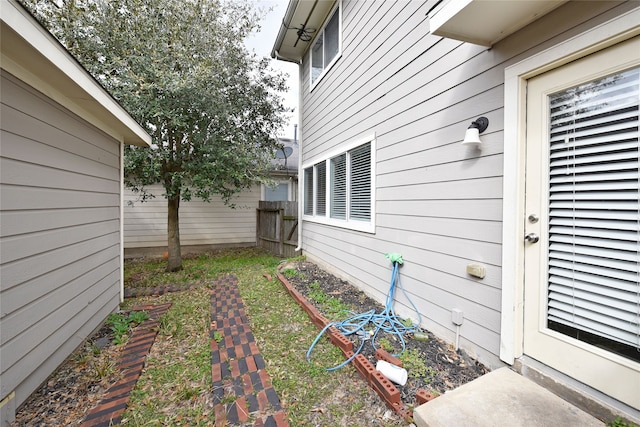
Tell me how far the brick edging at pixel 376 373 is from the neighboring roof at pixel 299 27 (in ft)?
18.0

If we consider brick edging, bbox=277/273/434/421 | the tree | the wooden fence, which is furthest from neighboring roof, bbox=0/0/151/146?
the wooden fence

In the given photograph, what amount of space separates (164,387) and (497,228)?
2.95 meters

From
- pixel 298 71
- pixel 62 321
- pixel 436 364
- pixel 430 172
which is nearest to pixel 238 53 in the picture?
pixel 298 71

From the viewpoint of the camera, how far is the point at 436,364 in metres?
2.16

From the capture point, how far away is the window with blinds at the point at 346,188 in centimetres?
389

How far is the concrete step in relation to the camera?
1.45 metres

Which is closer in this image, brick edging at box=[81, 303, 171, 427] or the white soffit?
the white soffit

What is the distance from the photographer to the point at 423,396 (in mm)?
1756

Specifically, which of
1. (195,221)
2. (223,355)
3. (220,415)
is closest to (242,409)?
(220,415)

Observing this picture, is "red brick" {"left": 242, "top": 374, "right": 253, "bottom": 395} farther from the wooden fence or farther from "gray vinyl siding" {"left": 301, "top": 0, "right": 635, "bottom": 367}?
the wooden fence

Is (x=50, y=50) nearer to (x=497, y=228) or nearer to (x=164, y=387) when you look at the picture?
(x=164, y=387)

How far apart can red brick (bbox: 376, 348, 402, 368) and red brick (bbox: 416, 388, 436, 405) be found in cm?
31

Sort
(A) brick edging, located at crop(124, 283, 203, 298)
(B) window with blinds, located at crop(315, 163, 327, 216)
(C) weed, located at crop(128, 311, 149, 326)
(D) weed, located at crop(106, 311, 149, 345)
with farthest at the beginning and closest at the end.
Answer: (B) window with blinds, located at crop(315, 163, 327, 216) → (A) brick edging, located at crop(124, 283, 203, 298) → (C) weed, located at crop(128, 311, 149, 326) → (D) weed, located at crop(106, 311, 149, 345)

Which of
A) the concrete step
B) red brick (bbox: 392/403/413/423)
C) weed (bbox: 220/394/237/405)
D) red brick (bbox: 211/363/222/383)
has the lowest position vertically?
weed (bbox: 220/394/237/405)
